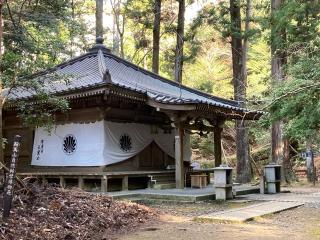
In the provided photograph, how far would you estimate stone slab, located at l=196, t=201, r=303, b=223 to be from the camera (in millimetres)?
7961

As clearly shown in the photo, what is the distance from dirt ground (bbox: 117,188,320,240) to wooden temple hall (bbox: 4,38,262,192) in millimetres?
3555

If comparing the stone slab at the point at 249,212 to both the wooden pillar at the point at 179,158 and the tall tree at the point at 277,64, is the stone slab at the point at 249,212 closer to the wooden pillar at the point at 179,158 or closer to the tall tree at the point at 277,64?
the wooden pillar at the point at 179,158

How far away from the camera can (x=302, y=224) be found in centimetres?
783

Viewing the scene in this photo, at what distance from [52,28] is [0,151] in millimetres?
10772

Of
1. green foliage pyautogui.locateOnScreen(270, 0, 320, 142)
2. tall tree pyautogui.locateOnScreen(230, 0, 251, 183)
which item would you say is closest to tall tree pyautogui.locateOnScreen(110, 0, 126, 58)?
tall tree pyautogui.locateOnScreen(230, 0, 251, 183)

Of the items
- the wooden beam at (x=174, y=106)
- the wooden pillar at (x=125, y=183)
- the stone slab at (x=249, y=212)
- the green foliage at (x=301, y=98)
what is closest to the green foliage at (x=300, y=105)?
the green foliage at (x=301, y=98)

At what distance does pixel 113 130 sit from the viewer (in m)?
13.3

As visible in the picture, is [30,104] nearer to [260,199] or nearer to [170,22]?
[260,199]

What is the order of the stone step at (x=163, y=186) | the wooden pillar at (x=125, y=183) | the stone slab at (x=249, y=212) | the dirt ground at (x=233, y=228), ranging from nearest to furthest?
1. the dirt ground at (x=233, y=228)
2. the stone slab at (x=249, y=212)
3. the wooden pillar at (x=125, y=183)
4. the stone step at (x=163, y=186)

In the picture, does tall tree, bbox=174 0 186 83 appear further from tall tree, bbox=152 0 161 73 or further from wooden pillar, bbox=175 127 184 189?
wooden pillar, bbox=175 127 184 189

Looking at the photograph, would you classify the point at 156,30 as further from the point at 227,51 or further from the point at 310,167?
the point at 227,51

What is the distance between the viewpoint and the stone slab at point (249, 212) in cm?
796

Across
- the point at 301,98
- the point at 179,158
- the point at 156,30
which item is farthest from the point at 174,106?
the point at 156,30

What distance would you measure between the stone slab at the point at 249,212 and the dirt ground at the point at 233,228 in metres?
0.16
